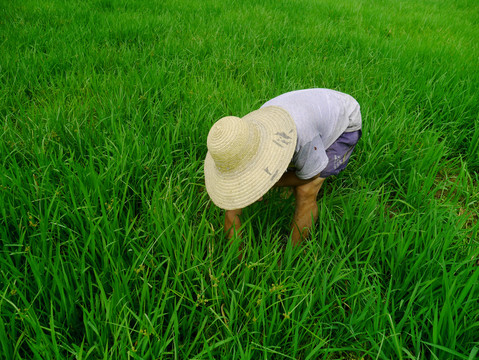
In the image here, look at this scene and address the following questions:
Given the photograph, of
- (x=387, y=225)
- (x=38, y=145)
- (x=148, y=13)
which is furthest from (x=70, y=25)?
(x=387, y=225)

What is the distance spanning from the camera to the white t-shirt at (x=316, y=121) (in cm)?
124

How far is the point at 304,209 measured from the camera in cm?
132

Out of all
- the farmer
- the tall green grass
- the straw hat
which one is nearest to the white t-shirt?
the farmer

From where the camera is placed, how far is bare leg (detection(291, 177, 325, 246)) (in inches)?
51.2

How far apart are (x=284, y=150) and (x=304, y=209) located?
0.34m

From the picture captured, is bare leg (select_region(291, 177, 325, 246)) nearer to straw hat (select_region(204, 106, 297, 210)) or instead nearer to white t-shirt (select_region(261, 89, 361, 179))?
white t-shirt (select_region(261, 89, 361, 179))

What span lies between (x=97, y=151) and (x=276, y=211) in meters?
1.08

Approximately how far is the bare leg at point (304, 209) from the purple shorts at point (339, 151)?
186 millimetres

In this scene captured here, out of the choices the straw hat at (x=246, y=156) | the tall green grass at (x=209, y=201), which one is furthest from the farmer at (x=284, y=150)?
the tall green grass at (x=209, y=201)

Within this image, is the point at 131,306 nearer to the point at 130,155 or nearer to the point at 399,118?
the point at 130,155

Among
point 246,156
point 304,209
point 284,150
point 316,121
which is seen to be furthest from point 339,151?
point 246,156

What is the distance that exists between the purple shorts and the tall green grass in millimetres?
168

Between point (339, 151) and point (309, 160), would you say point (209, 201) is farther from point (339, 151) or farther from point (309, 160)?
point (339, 151)

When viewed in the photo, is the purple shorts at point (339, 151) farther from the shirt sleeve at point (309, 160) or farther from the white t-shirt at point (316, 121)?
the shirt sleeve at point (309, 160)
